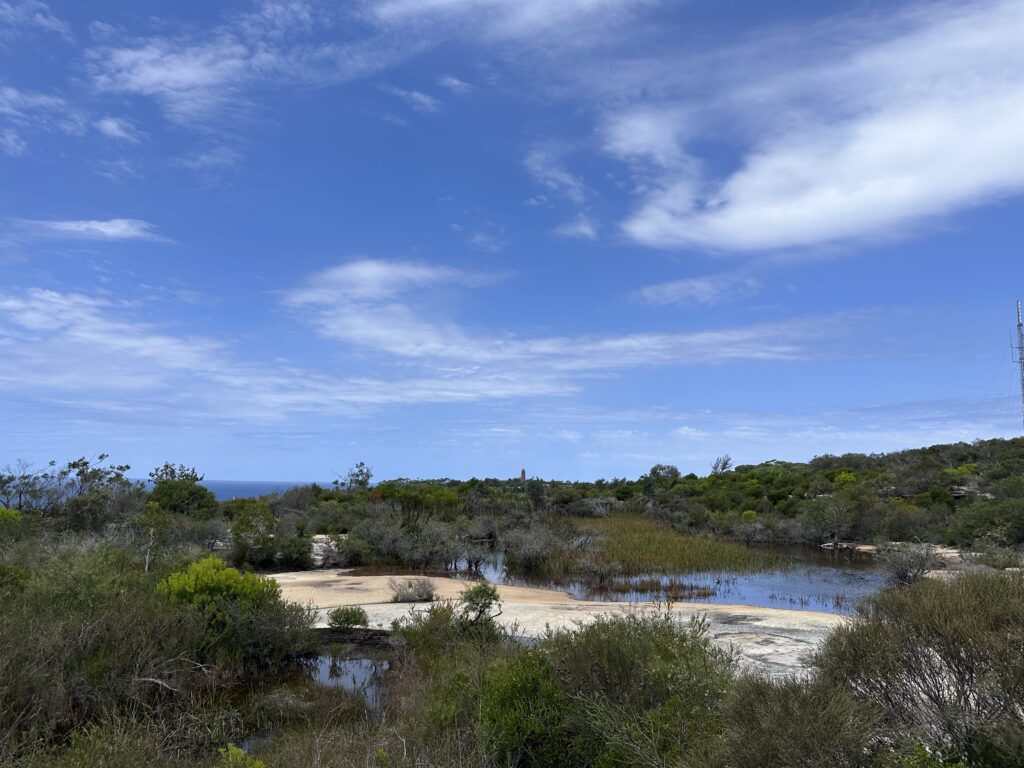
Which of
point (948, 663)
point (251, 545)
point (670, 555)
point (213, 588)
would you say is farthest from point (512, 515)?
point (948, 663)

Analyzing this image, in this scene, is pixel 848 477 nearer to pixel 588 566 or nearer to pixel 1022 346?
pixel 1022 346

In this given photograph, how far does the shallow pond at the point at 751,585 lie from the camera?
1908cm

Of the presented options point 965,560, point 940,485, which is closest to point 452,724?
point 965,560

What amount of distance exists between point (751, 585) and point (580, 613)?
955cm

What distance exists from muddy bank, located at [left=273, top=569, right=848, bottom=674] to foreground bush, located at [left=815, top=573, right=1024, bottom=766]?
1778mm

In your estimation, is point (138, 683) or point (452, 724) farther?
point (138, 683)

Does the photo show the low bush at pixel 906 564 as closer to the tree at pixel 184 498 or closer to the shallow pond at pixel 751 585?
the shallow pond at pixel 751 585

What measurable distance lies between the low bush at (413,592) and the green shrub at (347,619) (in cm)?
321

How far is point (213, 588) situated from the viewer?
38.3 ft

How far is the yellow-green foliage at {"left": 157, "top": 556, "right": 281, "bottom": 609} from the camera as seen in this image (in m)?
11.3

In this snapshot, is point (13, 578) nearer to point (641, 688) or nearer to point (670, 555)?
point (641, 688)

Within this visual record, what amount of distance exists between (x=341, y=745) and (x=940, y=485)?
42624mm

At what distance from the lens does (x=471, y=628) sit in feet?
36.4

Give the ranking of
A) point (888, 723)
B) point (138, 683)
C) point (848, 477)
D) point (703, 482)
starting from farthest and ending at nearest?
1. point (703, 482)
2. point (848, 477)
3. point (138, 683)
4. point (888, 723)
